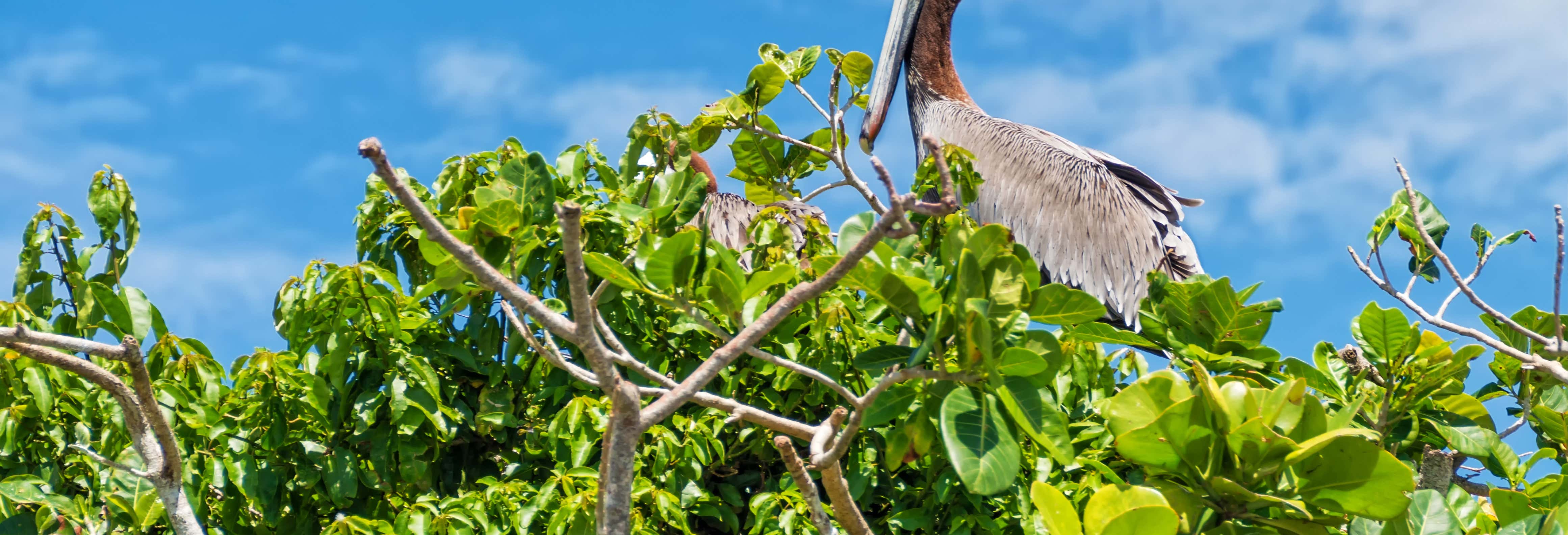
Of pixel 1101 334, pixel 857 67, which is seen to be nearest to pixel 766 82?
pixel 857 67

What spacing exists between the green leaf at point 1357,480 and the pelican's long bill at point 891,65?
6.77 m

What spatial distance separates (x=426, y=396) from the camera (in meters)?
3.10

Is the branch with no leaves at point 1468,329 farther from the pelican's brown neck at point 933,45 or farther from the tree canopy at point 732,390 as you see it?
the pelican's brown neck at point 933,45

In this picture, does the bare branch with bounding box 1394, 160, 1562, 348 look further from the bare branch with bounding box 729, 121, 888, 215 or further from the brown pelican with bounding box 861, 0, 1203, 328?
the brown pelican with bounding box 861, 0, 1203, 328

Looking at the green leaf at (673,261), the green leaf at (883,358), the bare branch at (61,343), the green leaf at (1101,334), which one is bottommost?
the bare branch at (61,343)

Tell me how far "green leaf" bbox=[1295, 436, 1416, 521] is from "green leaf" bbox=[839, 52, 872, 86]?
1.89 m

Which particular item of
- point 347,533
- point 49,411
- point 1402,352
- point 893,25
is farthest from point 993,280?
point 893,25

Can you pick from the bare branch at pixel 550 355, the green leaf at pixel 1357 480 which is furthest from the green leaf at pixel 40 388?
the green leaf at pixel 1357 480

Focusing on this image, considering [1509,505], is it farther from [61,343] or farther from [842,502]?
[61,343]

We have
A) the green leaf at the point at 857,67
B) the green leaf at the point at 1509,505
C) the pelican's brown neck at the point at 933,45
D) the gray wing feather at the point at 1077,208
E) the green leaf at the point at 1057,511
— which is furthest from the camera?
the pelican's brown neck at the point at 933,45

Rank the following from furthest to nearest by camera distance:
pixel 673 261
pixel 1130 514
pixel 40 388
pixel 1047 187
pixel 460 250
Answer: pixel 1047 187
pixel 40 388
pixel 673 261
pixel 1130 514
pixel 460 250

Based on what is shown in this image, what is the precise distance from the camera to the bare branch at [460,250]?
1.35 m

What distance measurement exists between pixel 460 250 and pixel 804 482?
677mm

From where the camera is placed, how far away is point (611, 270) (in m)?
2.04
